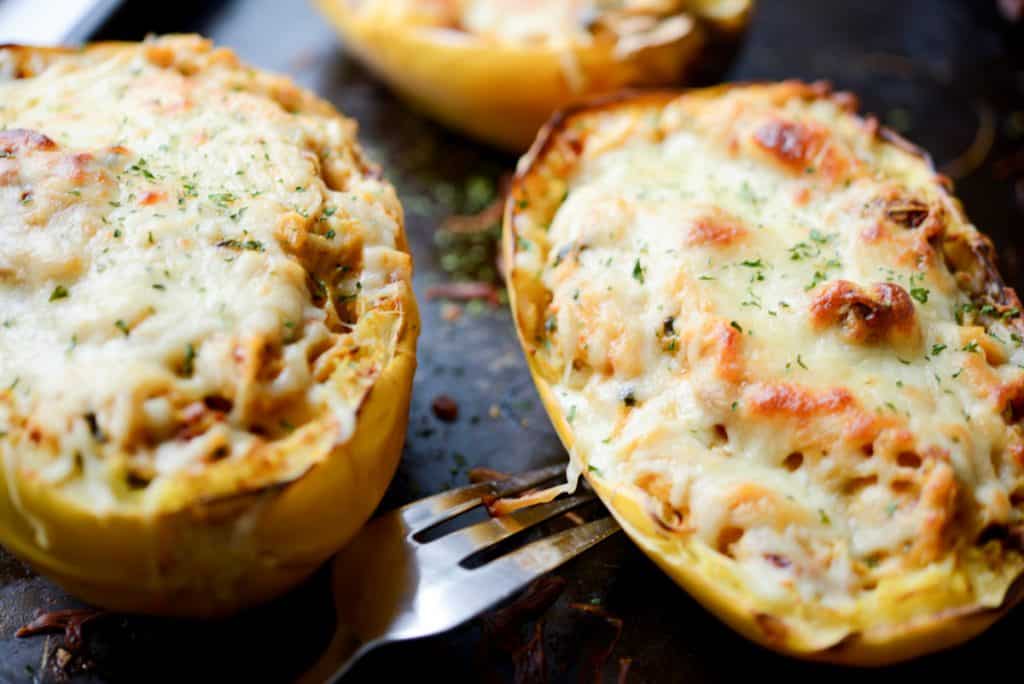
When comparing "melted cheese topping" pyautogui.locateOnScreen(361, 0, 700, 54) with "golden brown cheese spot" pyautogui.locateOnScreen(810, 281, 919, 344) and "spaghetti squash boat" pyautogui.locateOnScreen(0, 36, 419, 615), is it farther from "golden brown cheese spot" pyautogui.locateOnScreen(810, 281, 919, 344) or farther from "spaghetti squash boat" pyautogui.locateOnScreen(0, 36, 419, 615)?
"golden brown cheese spot" pyautogui.locateOnScreen(810, 281, 919, 344)

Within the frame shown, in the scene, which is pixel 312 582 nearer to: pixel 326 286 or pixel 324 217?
pixel 326 286

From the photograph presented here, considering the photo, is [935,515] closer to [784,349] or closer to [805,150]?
[784,349]

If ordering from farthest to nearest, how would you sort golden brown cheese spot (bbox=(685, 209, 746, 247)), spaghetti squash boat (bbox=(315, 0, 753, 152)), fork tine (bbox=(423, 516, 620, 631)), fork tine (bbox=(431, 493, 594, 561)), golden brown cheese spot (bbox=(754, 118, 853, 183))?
spaghetti squash boat (bbox=(315, 0, 753, 152)) < golden brown cheese spot (bbox=(754, 118, 853, 183)) < golden brown cheese spot (bbox=(685, 209, 746, 247)) < fork tine (bbox=(431, 493, 594, 561)) < fork tine (bbox=(423, 516, 620, 631))

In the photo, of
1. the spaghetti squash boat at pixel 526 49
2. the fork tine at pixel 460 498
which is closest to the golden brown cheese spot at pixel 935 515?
the fork tine at pixel 460 498

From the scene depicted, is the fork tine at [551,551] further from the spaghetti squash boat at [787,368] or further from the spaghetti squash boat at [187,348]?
the spaghetti squash boat at [187,348]

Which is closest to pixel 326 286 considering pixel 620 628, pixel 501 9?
pixel 620 628

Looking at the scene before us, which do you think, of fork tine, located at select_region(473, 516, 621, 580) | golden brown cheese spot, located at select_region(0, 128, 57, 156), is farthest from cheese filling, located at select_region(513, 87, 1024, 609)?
golden brown cheese spot, located at select_region(0, 128, 57, 156)

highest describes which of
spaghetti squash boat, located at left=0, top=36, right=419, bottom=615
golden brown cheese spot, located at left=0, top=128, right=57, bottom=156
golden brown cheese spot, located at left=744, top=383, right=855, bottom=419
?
golden brown cheese spot, located at left=0, top=128, right=57, bottom=156
